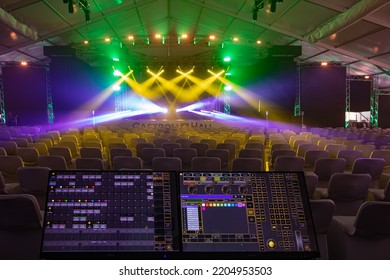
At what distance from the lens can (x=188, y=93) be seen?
27.1 m

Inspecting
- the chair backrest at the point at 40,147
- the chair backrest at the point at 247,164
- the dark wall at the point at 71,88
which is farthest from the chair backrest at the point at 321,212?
the dark wall at the point at 71,88

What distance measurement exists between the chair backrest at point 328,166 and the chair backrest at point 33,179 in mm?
3755

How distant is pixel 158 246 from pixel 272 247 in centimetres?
51

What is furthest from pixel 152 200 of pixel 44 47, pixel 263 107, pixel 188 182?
pixel 263 107

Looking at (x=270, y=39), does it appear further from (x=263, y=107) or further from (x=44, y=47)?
(x=44, y=47)

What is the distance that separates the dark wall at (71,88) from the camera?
18375 mm

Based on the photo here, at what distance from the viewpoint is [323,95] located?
2184 cm

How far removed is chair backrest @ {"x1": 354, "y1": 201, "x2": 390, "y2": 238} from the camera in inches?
103

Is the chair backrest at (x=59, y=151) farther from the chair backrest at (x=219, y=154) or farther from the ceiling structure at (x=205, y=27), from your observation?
the ceiling structure at (x=205, y=27)

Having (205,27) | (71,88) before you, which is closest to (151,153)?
(71,88)

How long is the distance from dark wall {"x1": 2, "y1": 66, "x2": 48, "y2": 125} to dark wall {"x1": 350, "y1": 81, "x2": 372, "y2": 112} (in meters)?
18.8

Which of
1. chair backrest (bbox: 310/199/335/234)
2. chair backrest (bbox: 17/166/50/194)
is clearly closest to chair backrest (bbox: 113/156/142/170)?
chair backrest (bbox: 17/166/50/194)

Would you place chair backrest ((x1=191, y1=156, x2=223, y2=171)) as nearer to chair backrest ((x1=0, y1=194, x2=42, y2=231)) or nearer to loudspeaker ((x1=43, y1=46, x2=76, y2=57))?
chair backrest ((x1=0, y1=194, x2=42, y2=231))

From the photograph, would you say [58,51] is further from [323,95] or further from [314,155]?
[314,155]
